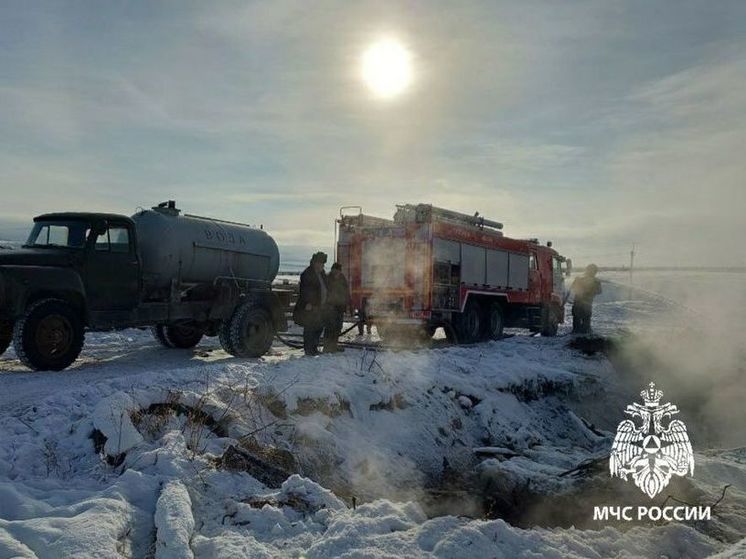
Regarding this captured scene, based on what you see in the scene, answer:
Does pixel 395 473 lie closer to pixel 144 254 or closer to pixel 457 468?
pixel 457 468

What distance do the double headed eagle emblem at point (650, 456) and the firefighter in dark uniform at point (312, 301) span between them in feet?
19.1

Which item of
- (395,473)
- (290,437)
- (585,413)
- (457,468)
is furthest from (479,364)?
(290,437)

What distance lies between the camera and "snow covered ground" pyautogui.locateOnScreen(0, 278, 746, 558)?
416 centimetres

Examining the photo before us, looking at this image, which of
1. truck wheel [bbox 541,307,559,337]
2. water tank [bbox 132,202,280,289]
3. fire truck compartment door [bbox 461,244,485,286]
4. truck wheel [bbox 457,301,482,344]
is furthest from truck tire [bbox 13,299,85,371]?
truck wheel [bbox 541,307,559,337]

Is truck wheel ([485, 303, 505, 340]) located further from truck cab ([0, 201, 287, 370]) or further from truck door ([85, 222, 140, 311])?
truck door ([85, 222, 140, 311])

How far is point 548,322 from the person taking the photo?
20.2m

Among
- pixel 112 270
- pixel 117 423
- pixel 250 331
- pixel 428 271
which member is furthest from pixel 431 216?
pixel 117 423

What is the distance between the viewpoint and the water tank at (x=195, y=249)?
11.0 meters

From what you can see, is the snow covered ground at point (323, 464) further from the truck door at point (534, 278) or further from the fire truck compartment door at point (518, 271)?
the truck door at point (534, 278)

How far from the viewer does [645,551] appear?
4871 millimetres

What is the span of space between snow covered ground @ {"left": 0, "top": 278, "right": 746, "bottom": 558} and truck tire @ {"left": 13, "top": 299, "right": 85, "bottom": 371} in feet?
1.14

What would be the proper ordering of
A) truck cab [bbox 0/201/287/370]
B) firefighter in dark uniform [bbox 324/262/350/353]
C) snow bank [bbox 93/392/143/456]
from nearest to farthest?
snow bank [bbox 93/392/143/456]
truck cab [bbox 0/201/287/370]
firefighter in dark uniform [bbox 324/262/350/353]

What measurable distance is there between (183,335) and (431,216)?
6.82m

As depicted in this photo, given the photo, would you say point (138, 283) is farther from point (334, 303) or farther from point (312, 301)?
point (334, 303)
